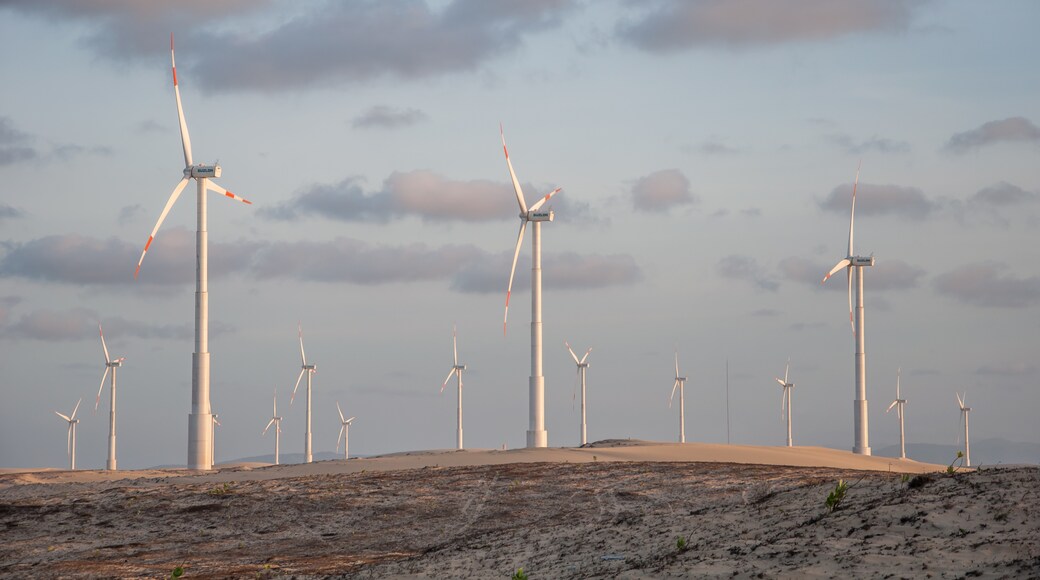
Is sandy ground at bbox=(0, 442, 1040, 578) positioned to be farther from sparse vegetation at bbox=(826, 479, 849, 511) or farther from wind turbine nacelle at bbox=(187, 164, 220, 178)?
wind turbine nacelle at bbox=(187, 164, 220, 178)

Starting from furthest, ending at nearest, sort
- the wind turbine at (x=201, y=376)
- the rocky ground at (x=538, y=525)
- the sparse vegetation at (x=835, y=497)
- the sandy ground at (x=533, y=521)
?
the wind turbine at (x=201, y=376)
the sparse vegetation at (x=835, y=497)
the sandy ground at (x=533, y=521)
the rocky ground at (x=538, y=525)

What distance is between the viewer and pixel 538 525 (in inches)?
1093

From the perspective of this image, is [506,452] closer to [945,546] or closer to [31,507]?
[31,507]

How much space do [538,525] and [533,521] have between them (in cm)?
358

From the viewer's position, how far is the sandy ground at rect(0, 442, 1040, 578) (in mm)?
17375

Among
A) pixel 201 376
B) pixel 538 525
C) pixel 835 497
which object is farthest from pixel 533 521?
pixel 201 376

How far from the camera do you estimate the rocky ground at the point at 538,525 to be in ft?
56.6

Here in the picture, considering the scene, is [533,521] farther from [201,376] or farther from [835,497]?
[201,376]

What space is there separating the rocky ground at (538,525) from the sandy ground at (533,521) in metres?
0.06

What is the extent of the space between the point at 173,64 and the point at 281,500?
3861 centimetres

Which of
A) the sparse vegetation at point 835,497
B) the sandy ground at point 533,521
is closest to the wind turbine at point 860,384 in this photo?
the sandy ground at point 533,521

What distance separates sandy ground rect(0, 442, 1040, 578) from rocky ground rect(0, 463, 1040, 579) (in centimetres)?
6

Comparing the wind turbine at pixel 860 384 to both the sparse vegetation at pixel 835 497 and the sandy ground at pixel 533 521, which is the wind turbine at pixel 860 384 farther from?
the sparse vegetation at pixel 835 497

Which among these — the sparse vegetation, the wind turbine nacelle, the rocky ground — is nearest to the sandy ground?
the rocky ground
